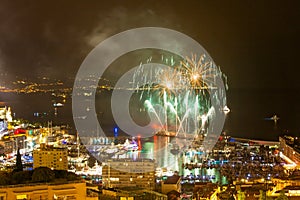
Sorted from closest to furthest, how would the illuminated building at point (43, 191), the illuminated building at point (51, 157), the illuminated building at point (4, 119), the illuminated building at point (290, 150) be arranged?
the illuminated building at point (43, 191), the illuminated building at point (51, 157), the illuminated building at point (290, 150), the illuminated building at point (4, 119)

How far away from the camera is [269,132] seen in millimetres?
17953

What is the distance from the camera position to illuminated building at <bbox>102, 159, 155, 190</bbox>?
677 cm

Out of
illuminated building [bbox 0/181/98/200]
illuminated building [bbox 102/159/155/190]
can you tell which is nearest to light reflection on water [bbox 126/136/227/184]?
illuminated building [bbox 102/159/155/190]

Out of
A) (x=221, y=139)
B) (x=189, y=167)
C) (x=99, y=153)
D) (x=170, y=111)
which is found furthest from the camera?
(x=170, y=111)

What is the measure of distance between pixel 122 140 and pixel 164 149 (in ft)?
7.15

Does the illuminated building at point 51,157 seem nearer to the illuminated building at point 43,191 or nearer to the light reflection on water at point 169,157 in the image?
the light reflection on water at point 169,157

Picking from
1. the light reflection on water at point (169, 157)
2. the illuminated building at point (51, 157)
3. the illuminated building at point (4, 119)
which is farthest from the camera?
the illuminated building at point (4, 119)

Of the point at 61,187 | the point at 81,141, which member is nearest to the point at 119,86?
the point at 81,141

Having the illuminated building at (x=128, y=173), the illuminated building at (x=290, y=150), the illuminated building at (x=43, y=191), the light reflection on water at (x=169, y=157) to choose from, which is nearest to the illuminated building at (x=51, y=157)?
the illuminated building at (x=128, y=173)

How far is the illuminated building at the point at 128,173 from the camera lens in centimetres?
677

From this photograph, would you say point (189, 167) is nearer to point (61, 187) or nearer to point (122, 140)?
point (122, 140)

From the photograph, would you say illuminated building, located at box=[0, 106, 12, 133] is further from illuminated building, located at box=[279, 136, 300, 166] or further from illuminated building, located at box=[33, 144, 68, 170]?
illuminated building, located at box=[279, 136, 300, 166]

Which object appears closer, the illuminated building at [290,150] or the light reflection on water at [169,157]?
the light reflection on water at [169,157]

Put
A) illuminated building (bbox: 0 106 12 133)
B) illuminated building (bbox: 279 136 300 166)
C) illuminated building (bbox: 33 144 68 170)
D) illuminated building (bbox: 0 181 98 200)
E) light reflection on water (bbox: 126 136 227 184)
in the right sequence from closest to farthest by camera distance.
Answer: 1. illuminated building (bbox: 0 181 98 200)
2. illuminated building (bbox: 33 144 68 170)
3. light reflection on water (bbox: 126 136 227 184)
4. illuminated building (bbox: 279 136 300 166)
5. illuminated building (bbox: 0 106 12 133)
